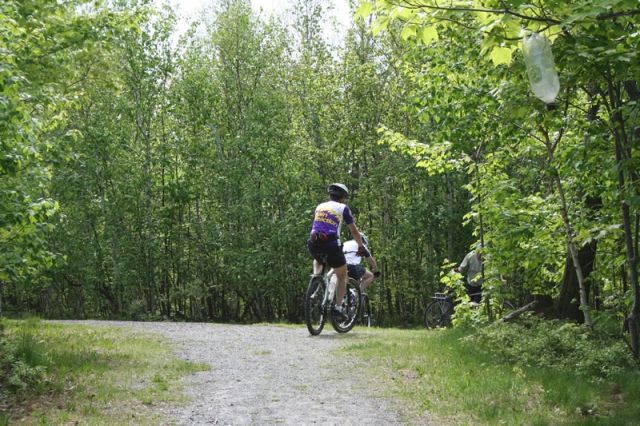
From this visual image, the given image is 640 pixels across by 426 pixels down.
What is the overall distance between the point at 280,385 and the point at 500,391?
2.23 meters

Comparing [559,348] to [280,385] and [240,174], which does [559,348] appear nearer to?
[280,385]

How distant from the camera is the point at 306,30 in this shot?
106 ft

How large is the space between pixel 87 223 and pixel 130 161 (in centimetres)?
368

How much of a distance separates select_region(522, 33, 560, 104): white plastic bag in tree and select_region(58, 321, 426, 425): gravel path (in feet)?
11.7

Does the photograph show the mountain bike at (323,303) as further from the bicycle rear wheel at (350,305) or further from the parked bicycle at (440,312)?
the parked bicycle at (440,312)

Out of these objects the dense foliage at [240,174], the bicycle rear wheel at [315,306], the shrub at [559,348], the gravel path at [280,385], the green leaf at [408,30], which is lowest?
the gravel path at [280,385]

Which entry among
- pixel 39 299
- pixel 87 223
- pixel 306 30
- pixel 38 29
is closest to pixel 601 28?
pixel 38 29

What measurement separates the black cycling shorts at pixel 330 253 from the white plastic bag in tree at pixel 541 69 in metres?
7.07

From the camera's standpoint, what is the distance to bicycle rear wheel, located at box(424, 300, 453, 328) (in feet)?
59.7

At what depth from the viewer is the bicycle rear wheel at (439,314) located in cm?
1819

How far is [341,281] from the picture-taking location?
1006 centimetres

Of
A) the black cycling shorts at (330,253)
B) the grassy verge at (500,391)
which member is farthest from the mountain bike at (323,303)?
the grassy verge at (500,391)

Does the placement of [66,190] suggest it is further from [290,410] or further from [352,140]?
[290,410]

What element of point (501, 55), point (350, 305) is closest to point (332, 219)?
point (350, 305)
